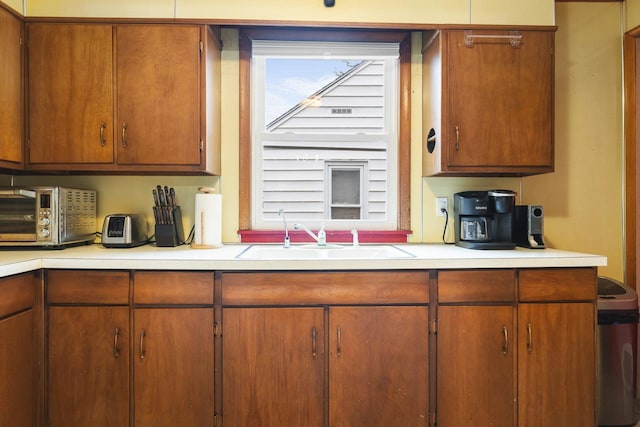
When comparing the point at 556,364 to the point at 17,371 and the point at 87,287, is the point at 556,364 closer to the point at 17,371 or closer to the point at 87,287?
the point at 87,287

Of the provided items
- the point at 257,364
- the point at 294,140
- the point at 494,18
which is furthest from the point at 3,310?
the point at 494,18

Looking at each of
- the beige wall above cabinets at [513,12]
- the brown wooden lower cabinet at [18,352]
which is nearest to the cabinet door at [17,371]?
the brown wooden lower cabinet at [18,352]

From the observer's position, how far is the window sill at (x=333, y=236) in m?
2.25

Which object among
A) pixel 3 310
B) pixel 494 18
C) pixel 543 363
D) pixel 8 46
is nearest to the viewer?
pixel 3 310

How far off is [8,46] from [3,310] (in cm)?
129

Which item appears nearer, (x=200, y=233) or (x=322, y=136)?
(x=200, y=233)

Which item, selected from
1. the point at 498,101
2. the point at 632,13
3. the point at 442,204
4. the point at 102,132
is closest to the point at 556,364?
the point at 442,204

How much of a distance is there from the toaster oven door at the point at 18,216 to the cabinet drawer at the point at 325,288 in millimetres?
1084

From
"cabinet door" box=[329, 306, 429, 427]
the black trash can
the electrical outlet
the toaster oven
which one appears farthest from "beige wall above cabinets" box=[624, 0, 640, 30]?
the toaster oven

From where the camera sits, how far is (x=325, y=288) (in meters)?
1.63

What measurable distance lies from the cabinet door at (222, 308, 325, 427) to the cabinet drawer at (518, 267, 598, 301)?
3.10ft

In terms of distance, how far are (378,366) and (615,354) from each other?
1297mm

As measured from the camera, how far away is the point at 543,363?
A: 168 centimetres

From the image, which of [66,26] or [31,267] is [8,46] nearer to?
[66,26]
